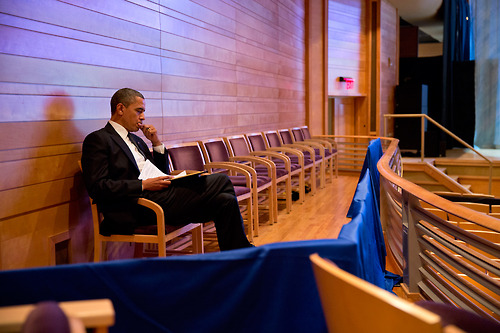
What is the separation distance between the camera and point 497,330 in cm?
127

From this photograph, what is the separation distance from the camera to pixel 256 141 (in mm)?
5969

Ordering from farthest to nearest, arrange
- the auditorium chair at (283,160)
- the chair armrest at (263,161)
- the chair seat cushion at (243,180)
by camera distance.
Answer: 1. the auditorium chair at (283,160)
2. the chair armrest at (263,161)
3. the chair seat cushion at (243,180)

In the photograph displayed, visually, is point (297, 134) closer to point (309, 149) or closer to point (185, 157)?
point (309, 149)

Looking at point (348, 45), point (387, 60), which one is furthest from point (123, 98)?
point (387, 60)

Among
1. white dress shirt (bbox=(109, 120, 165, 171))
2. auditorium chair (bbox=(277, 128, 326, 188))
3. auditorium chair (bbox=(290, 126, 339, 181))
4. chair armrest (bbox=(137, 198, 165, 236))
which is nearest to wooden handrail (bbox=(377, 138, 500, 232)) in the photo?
chair armrest (bbox=(137, 198, 165, 236))

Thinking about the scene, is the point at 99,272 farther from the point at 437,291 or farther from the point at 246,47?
the point at 246,47

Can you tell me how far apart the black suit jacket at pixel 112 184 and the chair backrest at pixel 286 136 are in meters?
Result: 4.19

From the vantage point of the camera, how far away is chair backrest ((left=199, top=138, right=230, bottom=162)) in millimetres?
4727

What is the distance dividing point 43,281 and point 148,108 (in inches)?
118

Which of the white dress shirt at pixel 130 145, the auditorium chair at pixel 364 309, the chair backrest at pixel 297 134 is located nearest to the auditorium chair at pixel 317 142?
the chair backrest at pixel 297 134

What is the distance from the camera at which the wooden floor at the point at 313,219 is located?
4547 millimetres

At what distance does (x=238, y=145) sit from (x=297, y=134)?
257cm

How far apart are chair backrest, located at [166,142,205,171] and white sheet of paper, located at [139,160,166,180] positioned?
78 centimetres

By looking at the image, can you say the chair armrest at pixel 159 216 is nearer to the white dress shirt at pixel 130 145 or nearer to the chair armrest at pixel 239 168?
the white dress shirt at pixel 130 145
